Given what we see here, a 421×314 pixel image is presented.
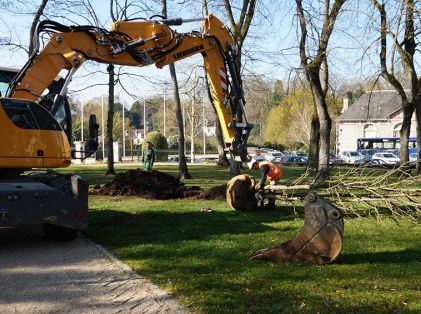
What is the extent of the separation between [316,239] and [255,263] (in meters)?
0.86

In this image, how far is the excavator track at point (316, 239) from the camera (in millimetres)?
6941

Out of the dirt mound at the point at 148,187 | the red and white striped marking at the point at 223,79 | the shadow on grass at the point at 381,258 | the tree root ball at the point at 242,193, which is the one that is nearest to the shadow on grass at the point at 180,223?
the tree root ball at the point at 242,193

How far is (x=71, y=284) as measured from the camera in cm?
→ 650

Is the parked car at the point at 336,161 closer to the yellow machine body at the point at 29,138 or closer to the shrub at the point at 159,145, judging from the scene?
the yellow machine body at the point at 29,138

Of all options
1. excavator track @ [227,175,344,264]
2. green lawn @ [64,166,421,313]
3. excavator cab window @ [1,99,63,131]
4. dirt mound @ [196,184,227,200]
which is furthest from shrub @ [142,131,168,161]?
excavator track @ [227,175,344,264]

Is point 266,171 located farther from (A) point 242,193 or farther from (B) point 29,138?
(B) point 29,138

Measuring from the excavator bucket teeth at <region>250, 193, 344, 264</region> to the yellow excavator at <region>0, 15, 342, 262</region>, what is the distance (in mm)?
3504

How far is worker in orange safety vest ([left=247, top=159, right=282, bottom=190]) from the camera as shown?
12047 mm

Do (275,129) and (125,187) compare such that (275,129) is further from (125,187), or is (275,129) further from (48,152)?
(48,152)

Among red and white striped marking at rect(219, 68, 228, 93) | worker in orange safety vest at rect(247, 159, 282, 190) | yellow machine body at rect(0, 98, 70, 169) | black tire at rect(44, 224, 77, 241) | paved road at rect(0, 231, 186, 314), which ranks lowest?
paved road at rect(0, 231, 186, 314)

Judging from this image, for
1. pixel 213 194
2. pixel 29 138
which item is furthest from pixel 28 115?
pixel 213 194

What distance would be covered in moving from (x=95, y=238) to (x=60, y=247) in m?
0.87

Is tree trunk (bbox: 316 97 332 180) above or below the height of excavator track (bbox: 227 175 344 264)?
above

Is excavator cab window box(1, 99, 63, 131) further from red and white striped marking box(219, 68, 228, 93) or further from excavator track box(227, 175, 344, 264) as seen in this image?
red and white striped marking box(219, 68, 228, 93)
